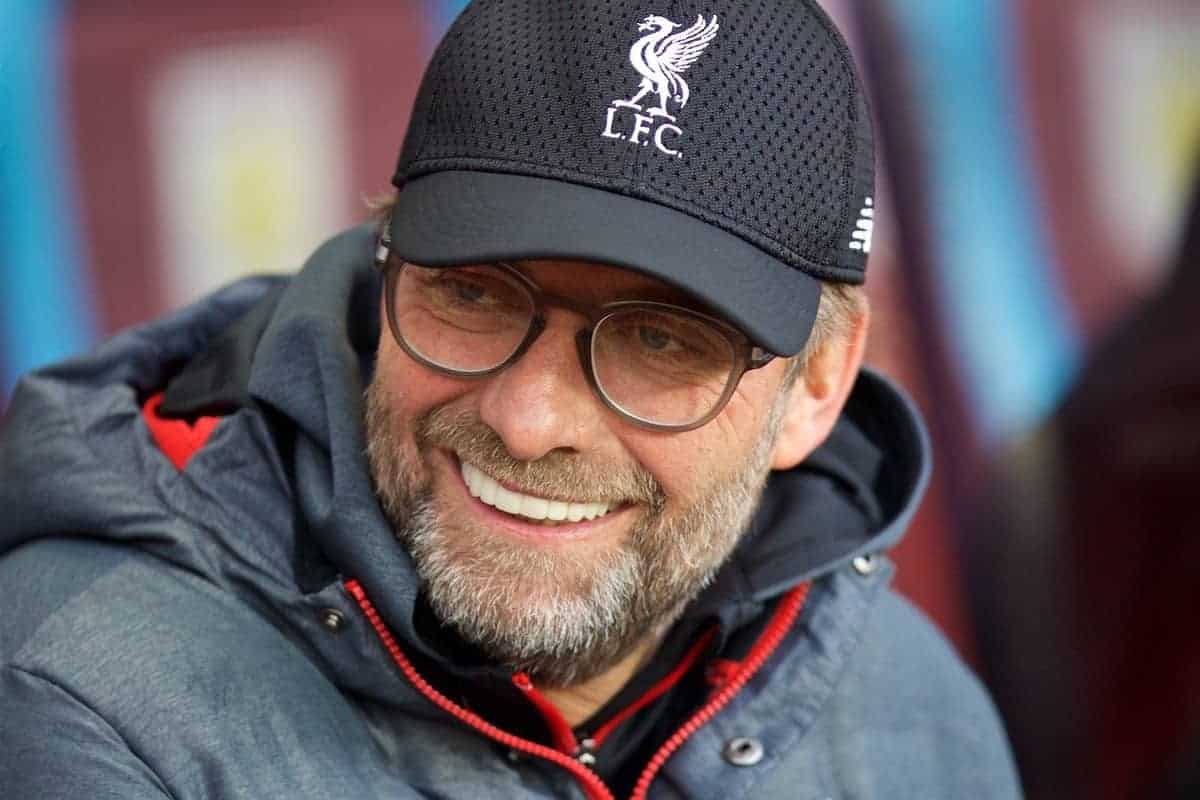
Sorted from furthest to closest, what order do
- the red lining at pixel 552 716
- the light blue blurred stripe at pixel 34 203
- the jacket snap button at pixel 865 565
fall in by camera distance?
the light blue blurred stripe at pixel 34 203
the jacket snap button at pixel 865 565
the red lining at pixel 552 716

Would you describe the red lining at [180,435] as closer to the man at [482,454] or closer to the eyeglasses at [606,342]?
the man at [482,454]

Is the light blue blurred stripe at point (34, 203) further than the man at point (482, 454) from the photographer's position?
Yes

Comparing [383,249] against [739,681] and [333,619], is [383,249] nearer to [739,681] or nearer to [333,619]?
[333,619]

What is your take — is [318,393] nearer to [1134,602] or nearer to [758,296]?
[758,296]

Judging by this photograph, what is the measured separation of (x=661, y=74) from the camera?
1.58 m

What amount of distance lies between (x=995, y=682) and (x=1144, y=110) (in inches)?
62.5

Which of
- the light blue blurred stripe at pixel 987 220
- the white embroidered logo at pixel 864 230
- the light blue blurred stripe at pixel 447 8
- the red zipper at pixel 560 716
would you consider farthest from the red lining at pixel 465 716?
the light blue blurred stripe at pixel 987 220

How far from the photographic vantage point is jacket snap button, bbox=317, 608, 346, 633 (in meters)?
1.65

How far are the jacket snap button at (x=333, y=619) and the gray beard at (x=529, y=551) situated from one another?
11 centimetres

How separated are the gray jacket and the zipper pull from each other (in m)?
0.06

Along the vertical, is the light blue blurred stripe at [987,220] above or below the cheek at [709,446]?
below

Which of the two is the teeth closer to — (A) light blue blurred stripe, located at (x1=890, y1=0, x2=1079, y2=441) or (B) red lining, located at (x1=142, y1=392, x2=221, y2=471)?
(B) red lining, located at (x1=142, y1=392, x2=221, y2=471)

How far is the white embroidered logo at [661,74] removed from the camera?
1556mm

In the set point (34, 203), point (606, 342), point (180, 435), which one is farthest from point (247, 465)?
point (34, 203)
